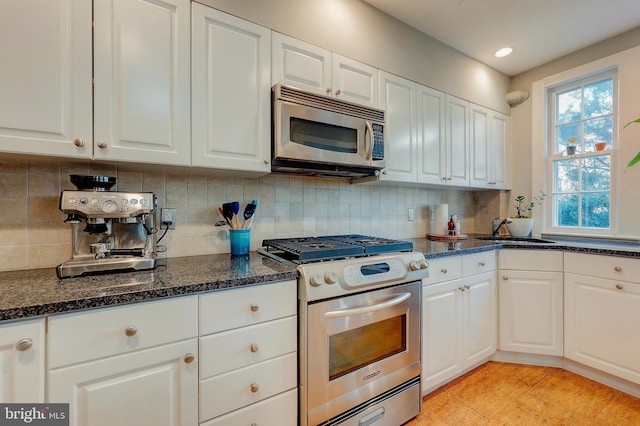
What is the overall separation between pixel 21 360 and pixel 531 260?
9.11ft

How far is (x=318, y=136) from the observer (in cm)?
170

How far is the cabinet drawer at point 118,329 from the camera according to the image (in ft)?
2.91

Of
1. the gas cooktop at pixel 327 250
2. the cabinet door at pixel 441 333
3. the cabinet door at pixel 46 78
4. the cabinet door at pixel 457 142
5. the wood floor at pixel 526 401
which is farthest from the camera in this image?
the cabinet door at pixel 457 142

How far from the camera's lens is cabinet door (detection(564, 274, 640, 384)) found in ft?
6.00

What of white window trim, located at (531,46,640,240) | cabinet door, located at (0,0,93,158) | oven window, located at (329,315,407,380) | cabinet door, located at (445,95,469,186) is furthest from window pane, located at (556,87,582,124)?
cabinet door, located at (0,0,93,158)

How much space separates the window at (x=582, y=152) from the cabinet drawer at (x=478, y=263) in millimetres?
1056

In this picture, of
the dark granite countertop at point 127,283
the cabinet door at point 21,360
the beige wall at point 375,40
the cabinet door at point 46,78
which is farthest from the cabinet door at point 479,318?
the cabinet door at point 46,78

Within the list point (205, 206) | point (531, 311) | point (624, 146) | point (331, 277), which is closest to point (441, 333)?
point (531, 311)

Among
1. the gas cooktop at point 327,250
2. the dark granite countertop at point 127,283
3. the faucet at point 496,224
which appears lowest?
the dark granite countertop at point 127,283

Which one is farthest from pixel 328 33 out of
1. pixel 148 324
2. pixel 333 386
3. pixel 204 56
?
pixel 333 386

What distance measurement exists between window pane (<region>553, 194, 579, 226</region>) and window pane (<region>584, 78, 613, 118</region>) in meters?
0.73

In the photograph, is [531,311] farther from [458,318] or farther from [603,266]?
[458,318]

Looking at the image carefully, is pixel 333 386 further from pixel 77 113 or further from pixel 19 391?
pixel 77 113

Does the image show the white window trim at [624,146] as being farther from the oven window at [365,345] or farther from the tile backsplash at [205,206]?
the oven window at [365,345]
